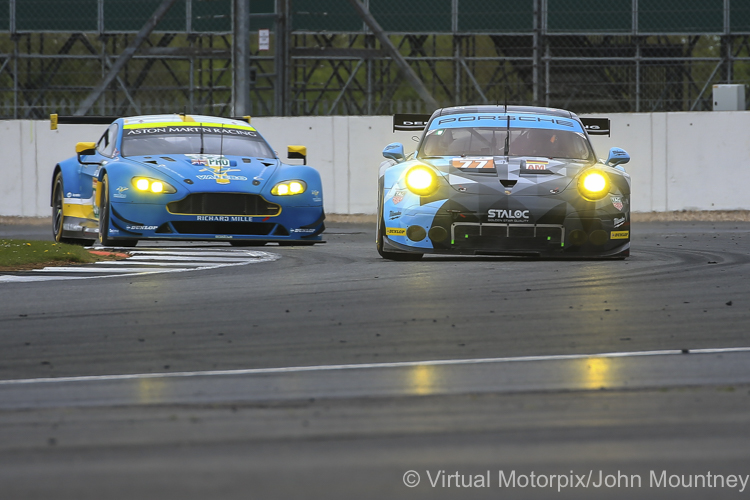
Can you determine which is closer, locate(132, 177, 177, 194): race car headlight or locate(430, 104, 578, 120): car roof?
locate(132, 177, 177, 194): race car headlight

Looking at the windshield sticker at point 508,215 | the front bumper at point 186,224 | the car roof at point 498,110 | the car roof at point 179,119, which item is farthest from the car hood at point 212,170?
the windshield sticker at point 508,215

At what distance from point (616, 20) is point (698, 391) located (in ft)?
64.5

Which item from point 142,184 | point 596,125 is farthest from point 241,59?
point 596,125

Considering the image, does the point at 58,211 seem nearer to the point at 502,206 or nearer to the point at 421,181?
the point at 421,181

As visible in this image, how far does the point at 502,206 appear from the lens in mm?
9594

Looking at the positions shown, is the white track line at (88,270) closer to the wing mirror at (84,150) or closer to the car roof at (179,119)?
the wing mirror at (84,150)

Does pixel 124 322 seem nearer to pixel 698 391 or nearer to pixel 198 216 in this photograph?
pixel 698 391

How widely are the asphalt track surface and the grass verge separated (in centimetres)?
144

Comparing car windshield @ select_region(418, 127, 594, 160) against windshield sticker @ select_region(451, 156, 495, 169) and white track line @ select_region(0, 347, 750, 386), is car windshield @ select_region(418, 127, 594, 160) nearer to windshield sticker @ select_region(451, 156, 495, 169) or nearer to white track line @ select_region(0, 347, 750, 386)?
windshield sticker @ select_region(451, 156, 495, 169)

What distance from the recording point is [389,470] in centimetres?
336

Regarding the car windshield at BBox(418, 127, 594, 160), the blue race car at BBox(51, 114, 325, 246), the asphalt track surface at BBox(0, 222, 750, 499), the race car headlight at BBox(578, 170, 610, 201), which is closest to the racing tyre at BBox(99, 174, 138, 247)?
the blue race car at BBox(51, 114, 325, 246)

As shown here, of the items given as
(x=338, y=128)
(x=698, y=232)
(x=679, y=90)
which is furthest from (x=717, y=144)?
(x=679, y=90)

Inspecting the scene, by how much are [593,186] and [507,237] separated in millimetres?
810

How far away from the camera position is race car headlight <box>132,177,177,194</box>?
Answer: 1120 centimetres
